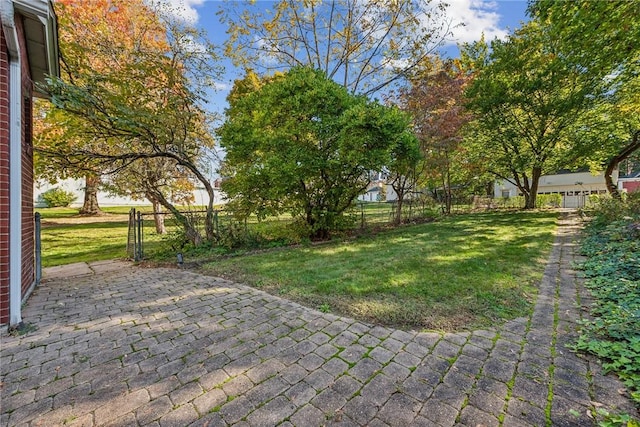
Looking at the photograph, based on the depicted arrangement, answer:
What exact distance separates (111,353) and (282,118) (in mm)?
6161

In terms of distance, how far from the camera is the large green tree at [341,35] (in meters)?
10.5

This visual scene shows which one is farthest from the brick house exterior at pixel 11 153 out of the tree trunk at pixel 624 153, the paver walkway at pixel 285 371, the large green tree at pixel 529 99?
the tree trunk at pixel 624 153

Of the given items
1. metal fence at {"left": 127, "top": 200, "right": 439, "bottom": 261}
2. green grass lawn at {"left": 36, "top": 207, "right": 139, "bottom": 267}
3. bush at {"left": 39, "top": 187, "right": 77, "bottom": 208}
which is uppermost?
bush at {"left": 39, "top": 187, "right": 77, "bottom": 208}

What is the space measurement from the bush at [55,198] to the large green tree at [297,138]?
19078mm

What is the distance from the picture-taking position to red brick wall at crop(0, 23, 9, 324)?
3.01 metres

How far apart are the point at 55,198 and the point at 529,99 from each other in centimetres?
2830

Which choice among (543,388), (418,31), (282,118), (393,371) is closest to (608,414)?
(543,388)

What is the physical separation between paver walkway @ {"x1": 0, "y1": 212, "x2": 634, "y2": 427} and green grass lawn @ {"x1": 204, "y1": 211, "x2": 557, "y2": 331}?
0.30 m

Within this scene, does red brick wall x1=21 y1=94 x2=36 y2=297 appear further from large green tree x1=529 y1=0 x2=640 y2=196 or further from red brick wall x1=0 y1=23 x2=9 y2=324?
large green tree x1=529 y1=0 x2=640 y2=196

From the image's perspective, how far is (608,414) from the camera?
5.65 ft

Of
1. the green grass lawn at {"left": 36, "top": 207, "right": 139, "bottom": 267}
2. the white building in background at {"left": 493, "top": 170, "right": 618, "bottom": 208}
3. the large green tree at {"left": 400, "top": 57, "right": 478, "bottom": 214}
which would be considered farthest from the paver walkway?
the white building in background at {"left": 493, "top": 170, "right": 618, "bottom": 208}

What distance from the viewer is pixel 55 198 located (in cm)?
1917

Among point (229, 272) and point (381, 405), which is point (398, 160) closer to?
point (229, 272)

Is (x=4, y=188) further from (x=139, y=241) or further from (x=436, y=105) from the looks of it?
(x=436, y=105)
